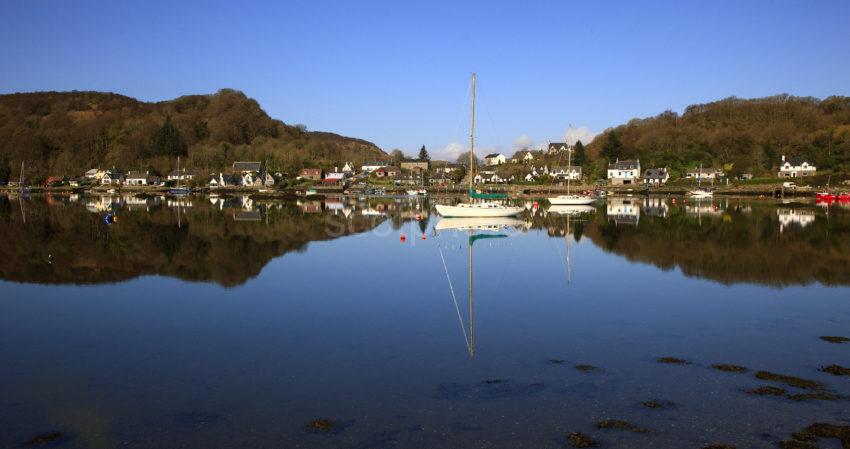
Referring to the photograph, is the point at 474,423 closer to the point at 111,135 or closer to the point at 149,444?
the point at 149,444

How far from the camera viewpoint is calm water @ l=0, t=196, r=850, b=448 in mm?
7602

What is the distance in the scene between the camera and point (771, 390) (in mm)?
8672

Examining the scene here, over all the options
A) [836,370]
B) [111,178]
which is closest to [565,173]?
[111,178]

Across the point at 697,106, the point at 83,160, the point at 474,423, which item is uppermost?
the point at 697,106

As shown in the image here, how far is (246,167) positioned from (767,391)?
10941cm

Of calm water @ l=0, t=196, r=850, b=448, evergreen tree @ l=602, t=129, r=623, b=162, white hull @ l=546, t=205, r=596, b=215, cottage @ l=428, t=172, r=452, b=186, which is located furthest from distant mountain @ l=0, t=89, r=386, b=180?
calm water @ l=0, t=196, r=850, b=448

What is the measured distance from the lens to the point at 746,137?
101 metres

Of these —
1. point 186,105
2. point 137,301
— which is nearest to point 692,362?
point 137,301

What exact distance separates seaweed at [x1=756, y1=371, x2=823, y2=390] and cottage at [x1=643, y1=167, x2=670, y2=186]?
299 ft

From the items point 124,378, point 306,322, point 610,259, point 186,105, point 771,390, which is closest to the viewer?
point 771,390

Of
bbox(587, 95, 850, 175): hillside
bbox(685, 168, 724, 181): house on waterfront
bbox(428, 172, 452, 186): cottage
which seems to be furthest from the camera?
bbox(428, 172, 452, 186): cottage

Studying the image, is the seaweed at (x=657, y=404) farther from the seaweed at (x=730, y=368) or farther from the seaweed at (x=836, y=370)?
the seaweed at (x=836, y=370)

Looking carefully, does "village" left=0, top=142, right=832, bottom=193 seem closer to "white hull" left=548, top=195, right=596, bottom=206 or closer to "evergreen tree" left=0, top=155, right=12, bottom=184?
"evergreen tree" left=0, top=155, right=12, bottom=184

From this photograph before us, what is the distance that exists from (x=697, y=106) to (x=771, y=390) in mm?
130858
